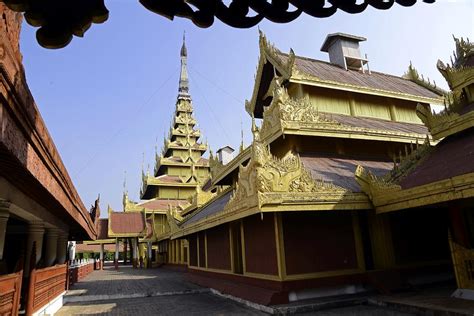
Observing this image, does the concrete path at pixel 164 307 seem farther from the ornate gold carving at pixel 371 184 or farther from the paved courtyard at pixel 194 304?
the ornate gold carving at pixel 371 184

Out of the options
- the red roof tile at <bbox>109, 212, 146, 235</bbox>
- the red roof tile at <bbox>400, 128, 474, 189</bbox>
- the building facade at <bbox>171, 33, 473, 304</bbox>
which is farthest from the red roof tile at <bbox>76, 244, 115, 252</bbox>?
the red roof tile at <bbox>400, 128, 474, 189</bbox>

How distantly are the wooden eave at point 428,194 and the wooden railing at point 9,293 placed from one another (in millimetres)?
7614

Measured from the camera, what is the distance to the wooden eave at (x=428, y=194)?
6.45 m

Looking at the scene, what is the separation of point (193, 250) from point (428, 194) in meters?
13.0

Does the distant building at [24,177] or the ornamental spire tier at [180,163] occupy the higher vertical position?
the ornamental spire tier at [180,163]

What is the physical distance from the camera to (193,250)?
58.5 ft

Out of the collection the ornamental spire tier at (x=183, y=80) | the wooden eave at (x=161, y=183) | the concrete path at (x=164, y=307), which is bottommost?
the concrete path at (x=164, y=307)

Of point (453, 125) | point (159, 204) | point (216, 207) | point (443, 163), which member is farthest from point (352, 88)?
point (159, 204)

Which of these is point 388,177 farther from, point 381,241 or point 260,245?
point 260,245

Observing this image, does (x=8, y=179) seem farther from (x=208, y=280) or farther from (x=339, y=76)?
(x=339, y=76)

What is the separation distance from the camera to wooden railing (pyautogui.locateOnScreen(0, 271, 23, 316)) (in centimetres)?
466

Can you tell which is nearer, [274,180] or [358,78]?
[274,180]

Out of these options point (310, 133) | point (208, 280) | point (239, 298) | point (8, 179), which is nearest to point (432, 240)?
point (310, 133)

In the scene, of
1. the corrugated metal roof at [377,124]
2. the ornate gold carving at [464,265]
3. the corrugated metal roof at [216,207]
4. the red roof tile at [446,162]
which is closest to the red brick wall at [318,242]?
the red roof tile at [446,162]
